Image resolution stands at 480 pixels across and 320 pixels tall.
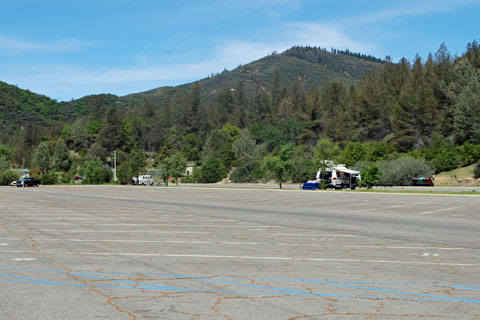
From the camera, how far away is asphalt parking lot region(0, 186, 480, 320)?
646cm

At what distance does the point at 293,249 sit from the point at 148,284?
472 centimetres

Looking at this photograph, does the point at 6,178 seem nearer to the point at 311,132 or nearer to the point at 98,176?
the point at 98,176

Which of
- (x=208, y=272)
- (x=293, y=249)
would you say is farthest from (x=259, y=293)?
(x=293, y=249)

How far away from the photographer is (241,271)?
29.3 feet

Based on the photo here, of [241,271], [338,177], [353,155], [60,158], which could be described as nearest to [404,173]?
[338,177]

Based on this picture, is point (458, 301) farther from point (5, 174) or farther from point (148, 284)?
point (5, 174)

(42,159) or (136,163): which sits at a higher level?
(42,159)

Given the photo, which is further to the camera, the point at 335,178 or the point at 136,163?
the point at 136,163

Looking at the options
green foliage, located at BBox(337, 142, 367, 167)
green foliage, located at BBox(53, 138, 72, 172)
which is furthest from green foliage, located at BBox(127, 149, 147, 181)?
green foliage, located at BBox(53, 138, 72, 172)

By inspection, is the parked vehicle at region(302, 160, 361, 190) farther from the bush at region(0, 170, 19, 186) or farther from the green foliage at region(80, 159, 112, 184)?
the bush at region(0, 170, 19, 186)

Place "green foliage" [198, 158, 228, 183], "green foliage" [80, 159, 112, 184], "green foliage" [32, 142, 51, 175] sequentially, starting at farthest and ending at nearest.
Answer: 1. "green foliage" [32, 142, 51, 175]
2. "green foliage" [80, 159, 112, 184]
3. "green foliage" [198, 158, 228, 183]

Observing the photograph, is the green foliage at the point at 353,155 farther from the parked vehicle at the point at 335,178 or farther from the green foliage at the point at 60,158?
the green foliage at the point at 60,158

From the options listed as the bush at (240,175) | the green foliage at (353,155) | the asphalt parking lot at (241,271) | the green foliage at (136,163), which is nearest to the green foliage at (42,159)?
the green foliage at (136,163)

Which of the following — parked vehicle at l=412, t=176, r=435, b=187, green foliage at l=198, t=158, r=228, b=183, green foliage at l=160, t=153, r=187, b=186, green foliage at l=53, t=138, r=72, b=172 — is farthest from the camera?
green foliage at l=53, t=138, r=72, b=172
